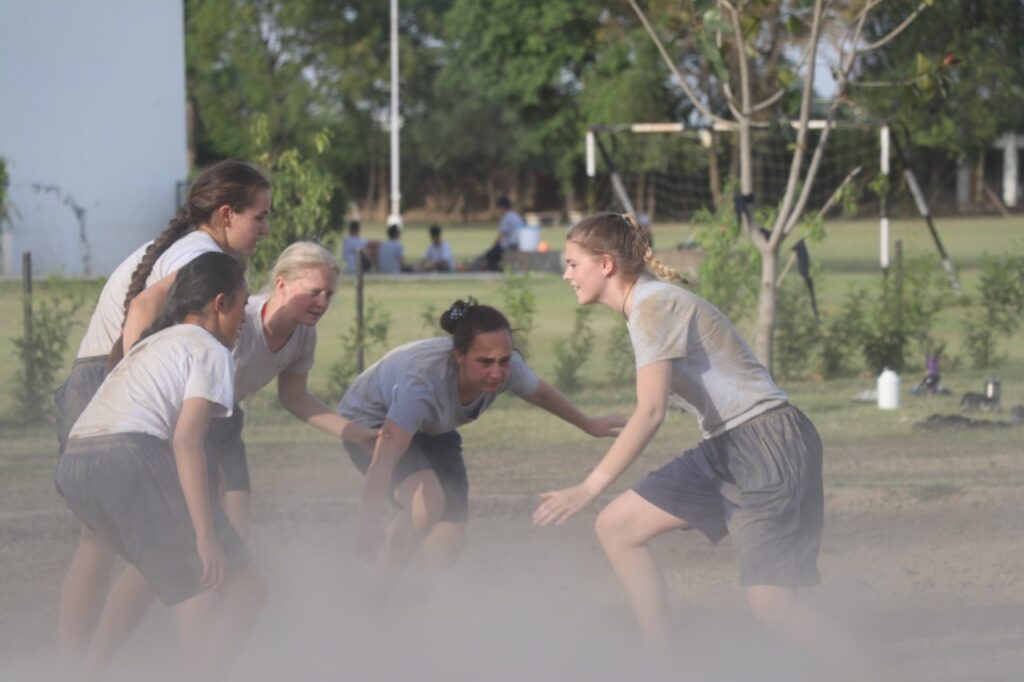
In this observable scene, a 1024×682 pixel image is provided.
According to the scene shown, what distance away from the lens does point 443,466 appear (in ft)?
19.6

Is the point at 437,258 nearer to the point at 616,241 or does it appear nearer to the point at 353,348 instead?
the point at 353,348

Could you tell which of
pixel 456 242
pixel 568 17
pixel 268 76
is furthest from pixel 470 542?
pixel 268 76

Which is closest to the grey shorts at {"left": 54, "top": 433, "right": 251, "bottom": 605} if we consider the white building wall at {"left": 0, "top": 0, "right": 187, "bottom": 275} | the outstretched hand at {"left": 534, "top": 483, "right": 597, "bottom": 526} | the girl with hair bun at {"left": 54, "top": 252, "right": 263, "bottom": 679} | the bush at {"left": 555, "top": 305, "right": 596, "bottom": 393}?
the girl with hair bun at {"left": 54, "top": 252, "right": 263, "bottom": 679}

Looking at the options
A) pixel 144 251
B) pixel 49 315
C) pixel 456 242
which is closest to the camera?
pixel 144 251

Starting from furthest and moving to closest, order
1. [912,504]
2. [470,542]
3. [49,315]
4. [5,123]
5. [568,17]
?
[568,17] → [5,123] → [49,315] → [912,504] → [470,542]

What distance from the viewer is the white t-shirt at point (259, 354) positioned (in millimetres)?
5512

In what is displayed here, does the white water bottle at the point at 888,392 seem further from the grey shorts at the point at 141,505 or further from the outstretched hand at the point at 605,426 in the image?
the grey shorts at the point at 141,505

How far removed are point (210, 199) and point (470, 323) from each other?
3.33ft

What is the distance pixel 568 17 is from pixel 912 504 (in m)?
42.6

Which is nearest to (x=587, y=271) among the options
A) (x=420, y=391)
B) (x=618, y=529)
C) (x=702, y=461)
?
(x=702, y=461)

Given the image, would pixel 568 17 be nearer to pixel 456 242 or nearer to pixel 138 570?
pixel 456 242

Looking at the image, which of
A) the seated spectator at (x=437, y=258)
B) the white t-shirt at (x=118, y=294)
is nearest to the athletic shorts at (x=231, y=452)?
the white t-shirt at (x=118, y=294)

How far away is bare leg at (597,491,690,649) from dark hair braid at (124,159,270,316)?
1.66 m

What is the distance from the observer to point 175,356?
432 cm
